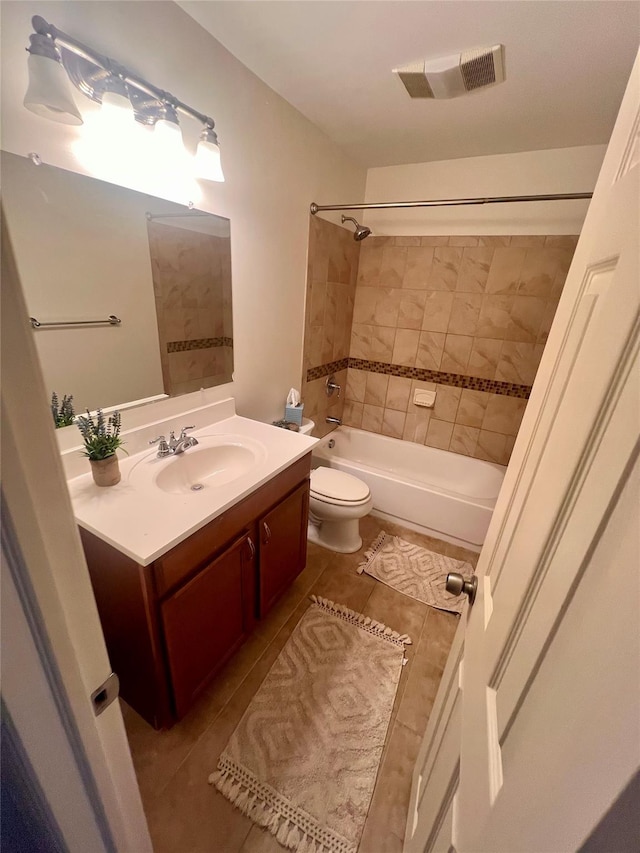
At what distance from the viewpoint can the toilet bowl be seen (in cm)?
197

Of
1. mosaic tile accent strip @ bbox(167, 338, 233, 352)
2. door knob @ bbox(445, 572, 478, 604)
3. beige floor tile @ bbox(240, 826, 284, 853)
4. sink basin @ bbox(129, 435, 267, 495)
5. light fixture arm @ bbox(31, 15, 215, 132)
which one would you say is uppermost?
light fixture arm @ bbox(31, 15, 215, 132)

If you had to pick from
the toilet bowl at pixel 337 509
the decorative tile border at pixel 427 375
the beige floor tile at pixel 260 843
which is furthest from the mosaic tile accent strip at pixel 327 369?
the beige floor tile at pixel 260 843

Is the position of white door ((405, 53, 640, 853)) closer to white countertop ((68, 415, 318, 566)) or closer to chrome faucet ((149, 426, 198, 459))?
white countertop ((68, 415, 318, 566))

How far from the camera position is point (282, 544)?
5.02ft

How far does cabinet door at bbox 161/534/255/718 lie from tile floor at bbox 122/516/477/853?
5.6 inches

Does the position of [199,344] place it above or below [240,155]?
below

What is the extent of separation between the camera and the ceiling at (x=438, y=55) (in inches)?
43.2

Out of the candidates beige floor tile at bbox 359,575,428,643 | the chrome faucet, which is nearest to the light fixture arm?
the chrome faucet

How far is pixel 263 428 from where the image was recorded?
1636 millimetres

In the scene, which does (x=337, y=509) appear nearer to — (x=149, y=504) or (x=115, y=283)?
(x=149, y=504)

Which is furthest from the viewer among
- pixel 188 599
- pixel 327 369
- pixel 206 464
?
pixel 327 369

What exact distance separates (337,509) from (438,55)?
2.01 m

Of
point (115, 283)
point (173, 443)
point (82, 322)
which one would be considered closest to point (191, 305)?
point (115, 283)

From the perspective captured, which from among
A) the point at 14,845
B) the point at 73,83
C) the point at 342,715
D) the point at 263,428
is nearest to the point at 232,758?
the point at 342,715
